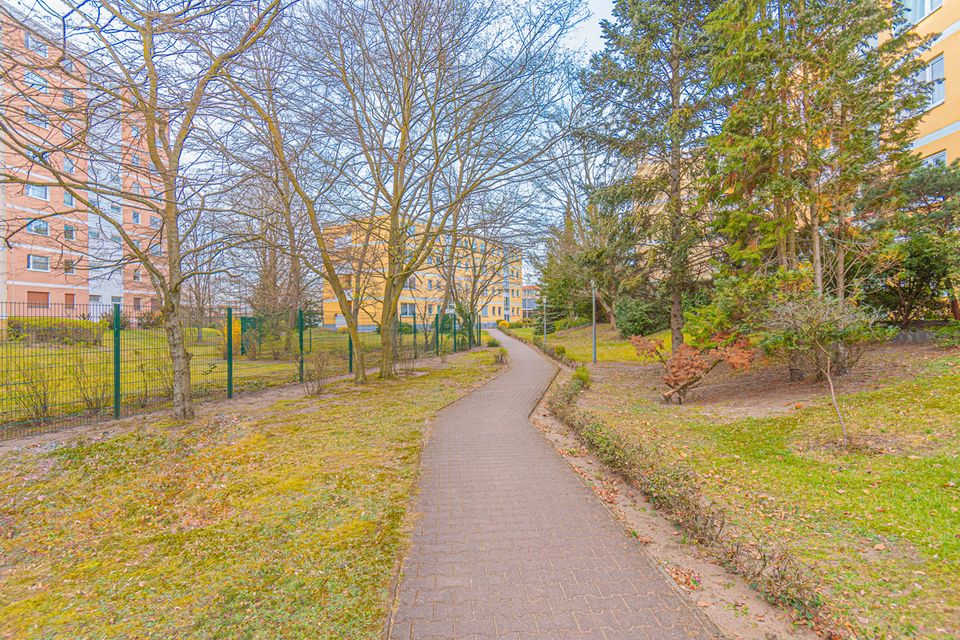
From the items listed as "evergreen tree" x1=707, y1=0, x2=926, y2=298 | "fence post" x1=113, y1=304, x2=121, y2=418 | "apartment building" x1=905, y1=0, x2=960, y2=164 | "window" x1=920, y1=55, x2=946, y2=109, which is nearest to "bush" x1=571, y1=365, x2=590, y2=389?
"evergreen tree" x1=707, y1=0, x2=926, y2=298

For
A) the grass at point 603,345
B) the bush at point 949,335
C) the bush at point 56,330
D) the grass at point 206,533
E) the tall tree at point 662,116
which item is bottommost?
the grass at point 206,533

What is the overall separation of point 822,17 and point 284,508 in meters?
12.8

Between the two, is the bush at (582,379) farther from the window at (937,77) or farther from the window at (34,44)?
the window at (937,77)

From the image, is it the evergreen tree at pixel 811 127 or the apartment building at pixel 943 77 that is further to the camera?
the apartment building at pixel 943 77

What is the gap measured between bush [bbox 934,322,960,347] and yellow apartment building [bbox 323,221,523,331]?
10.1 meters

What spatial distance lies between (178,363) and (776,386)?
12800mm

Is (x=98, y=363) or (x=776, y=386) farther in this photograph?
(x=776, y=386)

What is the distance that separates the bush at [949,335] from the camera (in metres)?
9.64

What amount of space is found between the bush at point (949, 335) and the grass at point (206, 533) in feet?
39.1

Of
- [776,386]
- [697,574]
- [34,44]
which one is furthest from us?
[776,386]

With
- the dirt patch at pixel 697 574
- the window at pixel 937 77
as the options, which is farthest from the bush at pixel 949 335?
the window at pixel 937 77

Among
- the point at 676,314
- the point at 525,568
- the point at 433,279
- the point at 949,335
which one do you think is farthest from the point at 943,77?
the point at 433,279

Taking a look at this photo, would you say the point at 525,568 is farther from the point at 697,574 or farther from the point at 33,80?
the point at 33,80

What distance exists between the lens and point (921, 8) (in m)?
16.7
